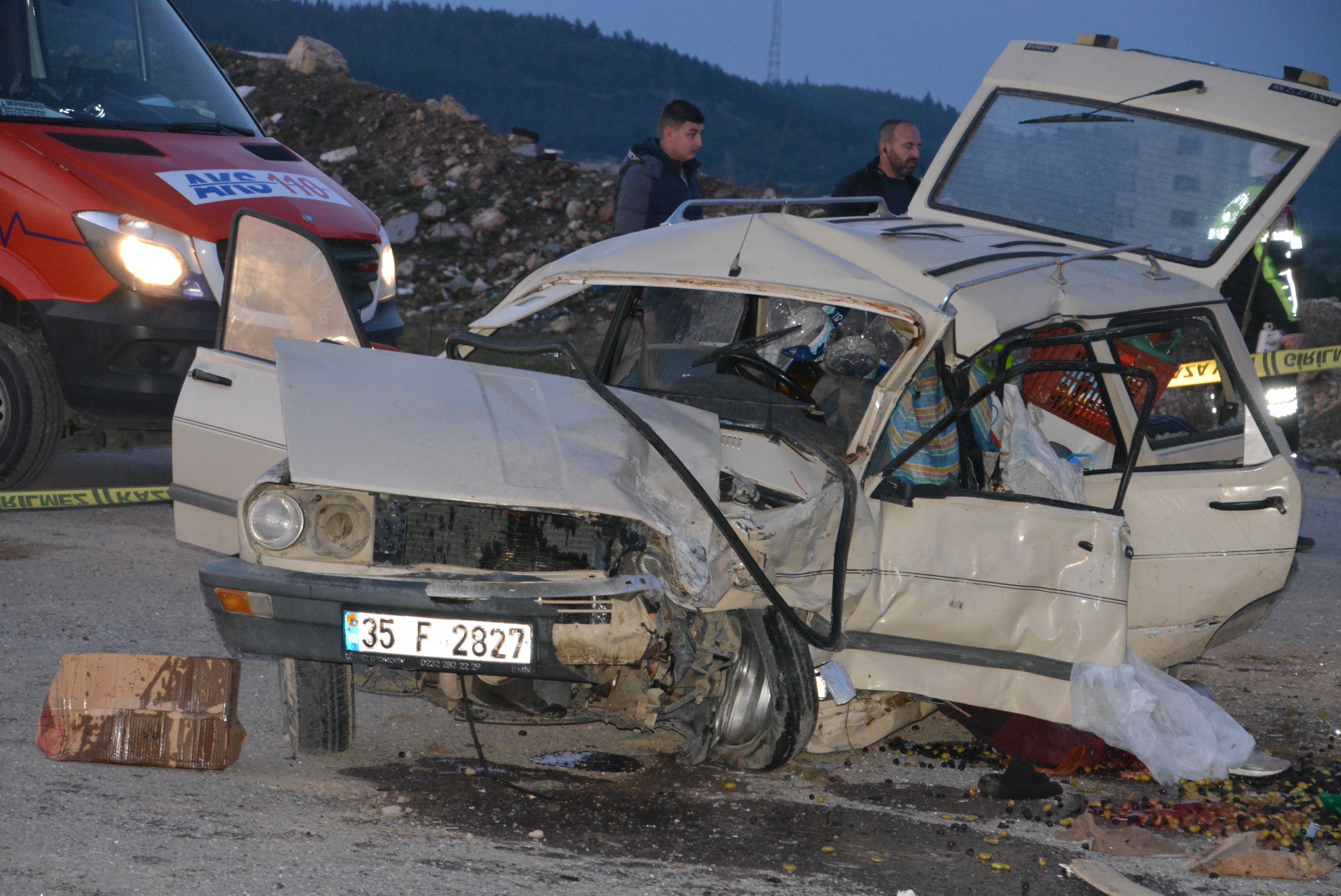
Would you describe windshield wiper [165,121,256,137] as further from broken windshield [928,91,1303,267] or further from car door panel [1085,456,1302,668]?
car door panel [1085,456,1302,668]

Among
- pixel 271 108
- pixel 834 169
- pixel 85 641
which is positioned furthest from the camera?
pixel 834 169

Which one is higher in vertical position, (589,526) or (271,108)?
(271,108)

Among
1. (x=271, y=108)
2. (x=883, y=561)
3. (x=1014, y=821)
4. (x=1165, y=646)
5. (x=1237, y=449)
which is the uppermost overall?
(x=271, y=108)

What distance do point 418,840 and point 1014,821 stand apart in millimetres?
1713

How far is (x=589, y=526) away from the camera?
3.59 metres

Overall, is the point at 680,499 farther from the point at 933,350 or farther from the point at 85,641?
the point at 85,641

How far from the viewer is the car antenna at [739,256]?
14.1 ft

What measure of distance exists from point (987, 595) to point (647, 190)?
13.8 feet

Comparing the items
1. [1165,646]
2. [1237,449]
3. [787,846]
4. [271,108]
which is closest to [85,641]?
[787,846]

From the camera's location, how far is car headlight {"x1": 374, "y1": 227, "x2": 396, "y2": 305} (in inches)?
296

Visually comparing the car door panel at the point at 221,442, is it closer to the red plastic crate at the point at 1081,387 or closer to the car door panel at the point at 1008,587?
the car door panel at the point at 1008,587

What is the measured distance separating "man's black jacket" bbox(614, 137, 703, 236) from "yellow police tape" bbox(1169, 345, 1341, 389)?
2940 millimetres

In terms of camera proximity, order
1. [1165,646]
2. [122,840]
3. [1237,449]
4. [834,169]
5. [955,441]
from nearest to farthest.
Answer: [122,840], [955,441], [1165,646], [1237,449], [834,169]

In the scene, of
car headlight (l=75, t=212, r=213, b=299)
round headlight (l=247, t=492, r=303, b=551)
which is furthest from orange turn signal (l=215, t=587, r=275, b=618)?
car headlight (l=75, t=212, r=213, b=299)
